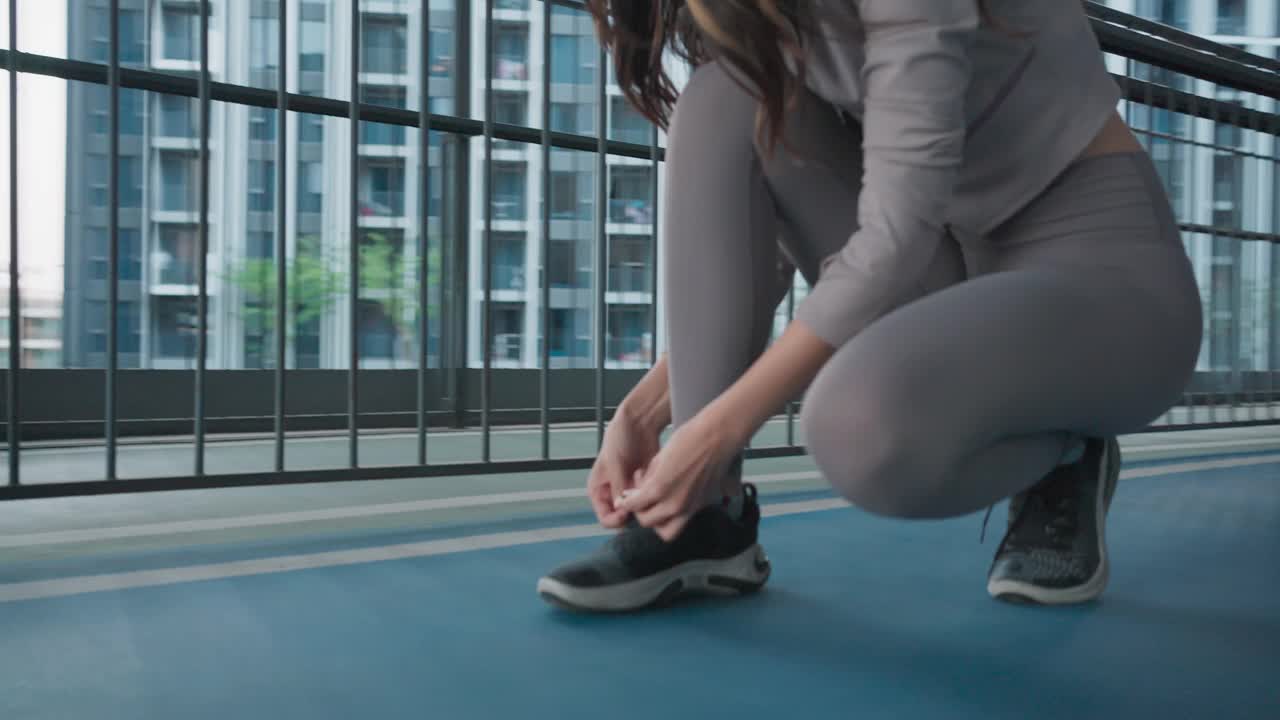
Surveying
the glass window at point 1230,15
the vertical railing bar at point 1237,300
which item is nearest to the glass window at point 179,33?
the vertical railing bar at point 1237,300

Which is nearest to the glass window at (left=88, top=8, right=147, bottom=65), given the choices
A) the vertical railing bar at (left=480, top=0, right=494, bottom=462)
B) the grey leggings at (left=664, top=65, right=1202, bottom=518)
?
the vertical railing bar at (left=480, top=0, right=494, bottom=462)

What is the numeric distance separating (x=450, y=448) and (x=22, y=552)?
1558mm

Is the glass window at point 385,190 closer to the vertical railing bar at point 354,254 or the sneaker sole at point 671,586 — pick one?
the vertical railing bar at point 354,254

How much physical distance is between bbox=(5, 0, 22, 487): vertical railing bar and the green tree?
173cm

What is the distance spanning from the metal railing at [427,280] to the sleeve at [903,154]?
999 mm

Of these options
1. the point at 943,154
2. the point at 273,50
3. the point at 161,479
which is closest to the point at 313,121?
the point at 273,50

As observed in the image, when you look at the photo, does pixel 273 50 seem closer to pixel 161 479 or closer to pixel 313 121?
pixel 161 479

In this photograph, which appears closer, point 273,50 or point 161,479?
point 161,479

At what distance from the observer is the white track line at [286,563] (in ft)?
3.31

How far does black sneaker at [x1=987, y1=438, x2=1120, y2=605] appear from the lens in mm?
959

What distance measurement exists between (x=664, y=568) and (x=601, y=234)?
3.32ft

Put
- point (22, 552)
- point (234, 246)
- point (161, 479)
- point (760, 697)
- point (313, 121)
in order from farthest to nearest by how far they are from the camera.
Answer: point (234, 246)
point (313, 121)
point (161, 479)
point (22, 552)
point (760, 697)

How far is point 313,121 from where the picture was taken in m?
3.24

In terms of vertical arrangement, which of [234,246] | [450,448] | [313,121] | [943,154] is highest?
[313,121]
